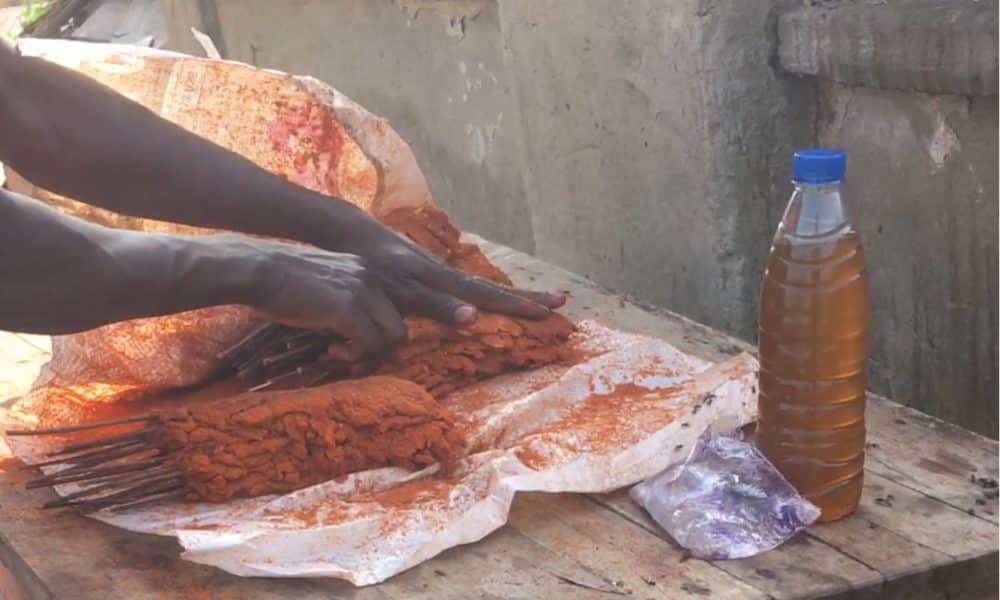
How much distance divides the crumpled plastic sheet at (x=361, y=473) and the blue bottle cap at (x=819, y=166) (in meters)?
0.51

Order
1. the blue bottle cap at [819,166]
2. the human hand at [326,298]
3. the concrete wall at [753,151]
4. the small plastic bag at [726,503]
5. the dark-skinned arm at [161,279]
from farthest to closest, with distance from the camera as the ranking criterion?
1. the concrete wall at [753,151]
2. the human hand at [326,298]
3. the dark-skinned arm at [161,279]
4. the small plastic bag at [726,503]
5. the blue bottle cap at [819,166]

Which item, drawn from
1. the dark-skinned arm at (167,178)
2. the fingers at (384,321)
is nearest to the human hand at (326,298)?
the fingers at (384,321)

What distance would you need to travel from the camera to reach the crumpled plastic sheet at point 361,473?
6.21 ft

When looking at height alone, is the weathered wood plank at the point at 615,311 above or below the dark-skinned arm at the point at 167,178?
below

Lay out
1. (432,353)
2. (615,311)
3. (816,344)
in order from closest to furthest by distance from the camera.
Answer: (816,344) < (432,353) < (615,311)

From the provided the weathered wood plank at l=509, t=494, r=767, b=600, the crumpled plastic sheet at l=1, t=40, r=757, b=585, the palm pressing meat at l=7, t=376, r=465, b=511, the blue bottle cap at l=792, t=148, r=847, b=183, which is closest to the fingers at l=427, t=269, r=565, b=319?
the crumpled plastic sheet at l=1, t=40, r=757, b=585

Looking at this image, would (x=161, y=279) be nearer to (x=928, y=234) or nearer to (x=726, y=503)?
(x=726, y=503)

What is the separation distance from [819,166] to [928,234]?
1.00 metres

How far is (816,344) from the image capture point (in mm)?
1820

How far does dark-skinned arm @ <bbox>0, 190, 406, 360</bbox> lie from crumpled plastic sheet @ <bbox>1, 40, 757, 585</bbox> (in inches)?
9.3

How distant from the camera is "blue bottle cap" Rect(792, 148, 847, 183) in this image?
1.70 meters

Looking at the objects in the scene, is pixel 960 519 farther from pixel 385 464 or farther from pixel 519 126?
pixel 519 126

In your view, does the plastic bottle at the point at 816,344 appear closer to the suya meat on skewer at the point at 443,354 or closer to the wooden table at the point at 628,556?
the wooden table at the point at 628,556

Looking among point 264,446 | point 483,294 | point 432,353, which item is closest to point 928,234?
point 483,294
